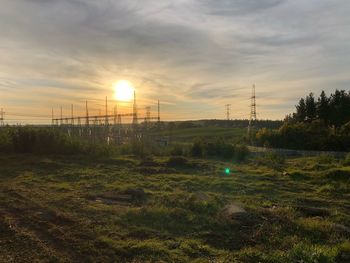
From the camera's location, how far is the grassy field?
22.2ft

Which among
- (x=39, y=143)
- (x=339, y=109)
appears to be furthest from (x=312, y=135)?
(x=39, y=143)

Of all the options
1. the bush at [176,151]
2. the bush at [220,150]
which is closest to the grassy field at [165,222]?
the bush at [176,151]

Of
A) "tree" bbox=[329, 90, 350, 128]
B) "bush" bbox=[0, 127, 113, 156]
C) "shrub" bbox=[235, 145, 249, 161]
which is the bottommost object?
"shrub" bbox=[235, 145, 249, 161]

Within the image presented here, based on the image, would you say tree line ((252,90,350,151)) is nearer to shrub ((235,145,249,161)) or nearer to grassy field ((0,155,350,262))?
shrub ((235,145,249,161))

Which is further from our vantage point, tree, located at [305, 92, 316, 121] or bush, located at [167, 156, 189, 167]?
tree, located at [305, 92, 316, 121]

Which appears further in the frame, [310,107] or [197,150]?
[310,107]

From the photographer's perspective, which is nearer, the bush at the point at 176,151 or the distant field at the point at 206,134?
the bush at the point at 176,151

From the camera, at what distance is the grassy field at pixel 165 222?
677 cm

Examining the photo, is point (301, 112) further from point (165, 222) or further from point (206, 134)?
point (165, 222)

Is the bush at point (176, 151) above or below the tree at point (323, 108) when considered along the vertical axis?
below

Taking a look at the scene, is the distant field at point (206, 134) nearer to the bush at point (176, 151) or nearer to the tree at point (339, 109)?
the tree at point (339, 109)

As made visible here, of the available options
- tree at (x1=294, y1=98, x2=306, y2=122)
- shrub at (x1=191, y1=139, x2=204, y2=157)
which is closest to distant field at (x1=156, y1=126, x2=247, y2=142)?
tree at (x1=294, y1=98, x2=306, y2=122)

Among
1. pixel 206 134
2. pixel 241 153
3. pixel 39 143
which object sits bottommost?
A: pixel 241 153

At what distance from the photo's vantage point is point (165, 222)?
348 inches
